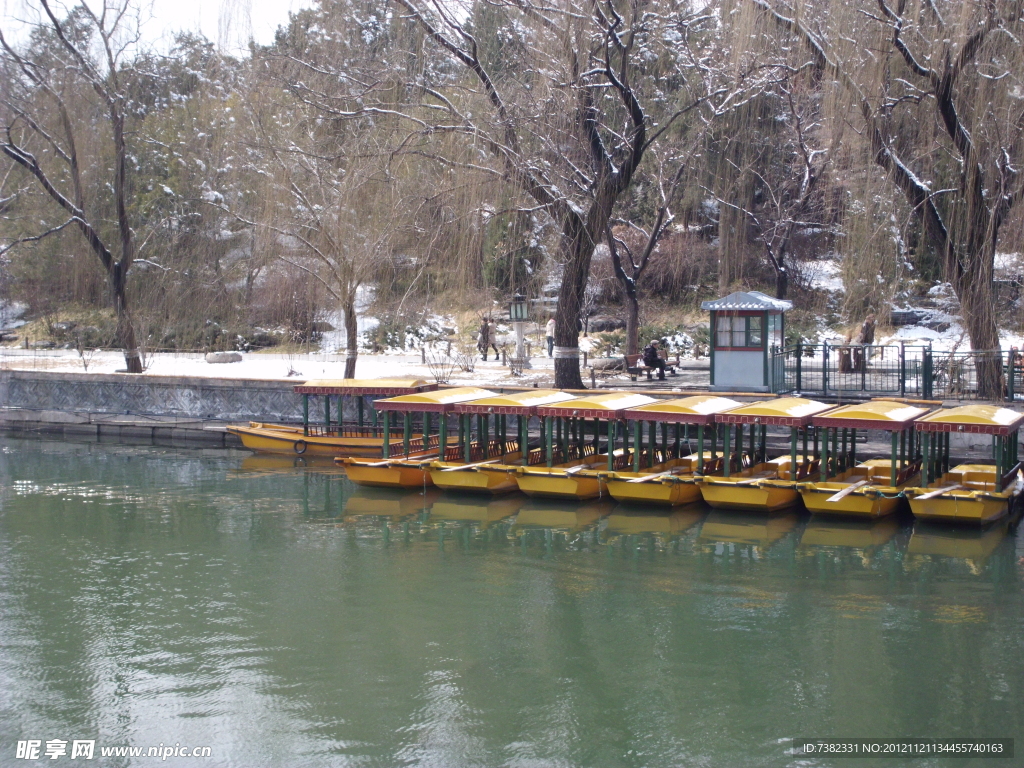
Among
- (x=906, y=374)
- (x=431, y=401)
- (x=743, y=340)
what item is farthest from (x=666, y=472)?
(x=906, y=374)

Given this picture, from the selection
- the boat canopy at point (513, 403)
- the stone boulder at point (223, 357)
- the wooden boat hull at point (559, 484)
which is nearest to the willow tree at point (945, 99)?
the boat canopy at point (513, 403)

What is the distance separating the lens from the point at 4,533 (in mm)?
16828

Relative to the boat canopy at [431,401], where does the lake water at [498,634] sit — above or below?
below

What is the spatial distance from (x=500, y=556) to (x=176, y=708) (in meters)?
6.48

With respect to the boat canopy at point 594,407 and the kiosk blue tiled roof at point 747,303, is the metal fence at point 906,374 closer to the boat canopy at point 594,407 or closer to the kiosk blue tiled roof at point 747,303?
the kiosk blue tiled roof at point 747,303

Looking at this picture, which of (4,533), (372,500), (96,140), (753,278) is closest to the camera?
(4,533)

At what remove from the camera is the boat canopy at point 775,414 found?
16.6m

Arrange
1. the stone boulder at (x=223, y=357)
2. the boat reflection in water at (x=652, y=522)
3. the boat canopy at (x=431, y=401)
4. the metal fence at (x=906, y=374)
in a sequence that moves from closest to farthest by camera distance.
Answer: the boat reflection in water at (x=652, y=522), the boat canopy at (x=431, y=401), the metal fence at (x=906, y=374), the stone boulder at (x=223, y=357)

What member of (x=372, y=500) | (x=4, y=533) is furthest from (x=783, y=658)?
(x=4, y=533)

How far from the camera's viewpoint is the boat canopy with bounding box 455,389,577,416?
18641 mm

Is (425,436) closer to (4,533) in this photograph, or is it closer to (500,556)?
(500,556)

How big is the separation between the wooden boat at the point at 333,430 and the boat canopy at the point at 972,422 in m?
11.0

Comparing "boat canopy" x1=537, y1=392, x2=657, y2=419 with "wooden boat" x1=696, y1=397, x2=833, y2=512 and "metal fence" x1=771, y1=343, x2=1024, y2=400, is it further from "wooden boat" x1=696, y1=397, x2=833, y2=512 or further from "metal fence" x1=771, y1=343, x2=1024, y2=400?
"metal fence" x1=771, y1=343, x2=1024, y2=400

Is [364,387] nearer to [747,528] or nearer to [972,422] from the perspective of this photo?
[747,528]
